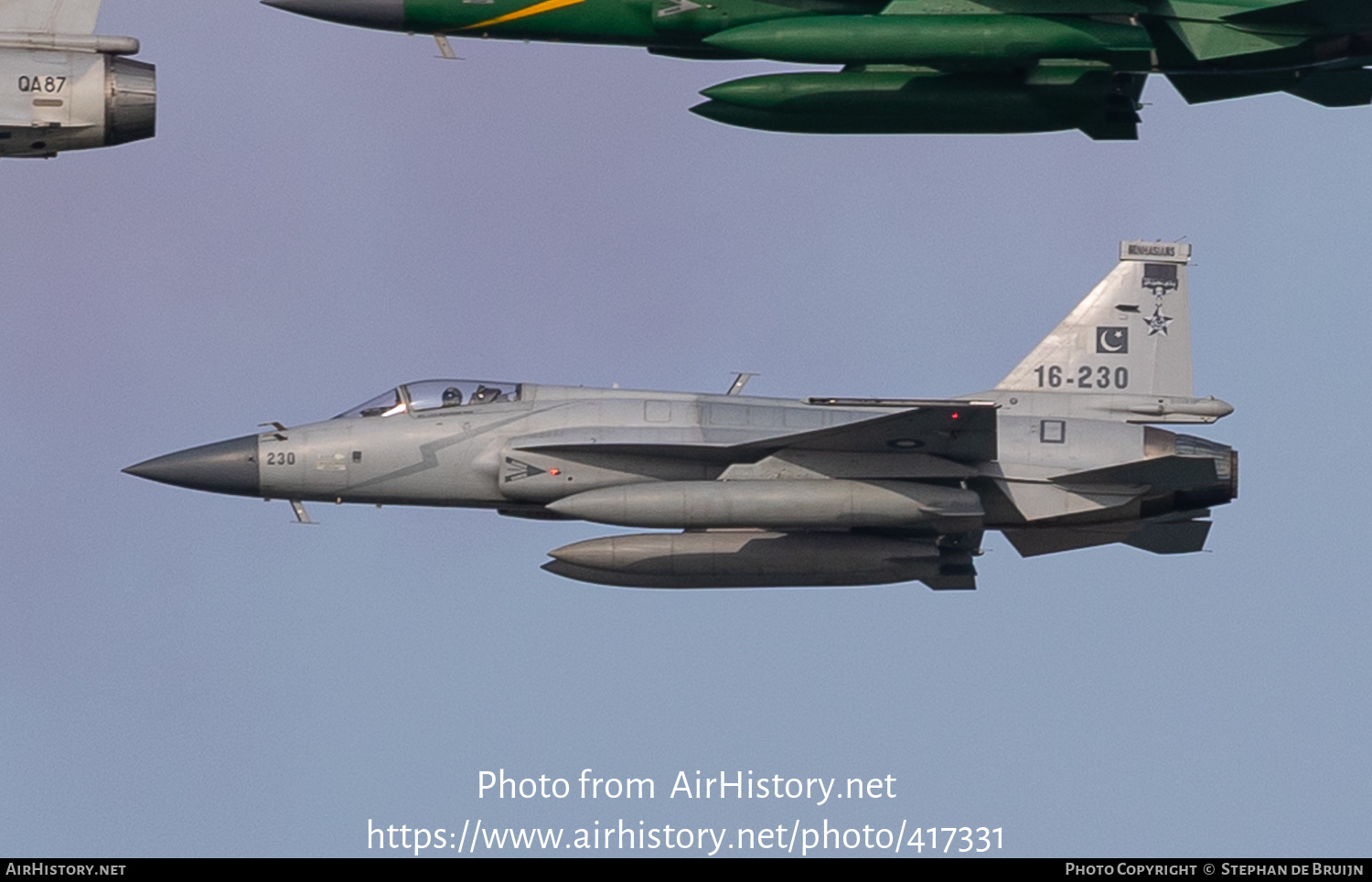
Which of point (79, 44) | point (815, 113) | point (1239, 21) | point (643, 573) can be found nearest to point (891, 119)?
point (815, 113)

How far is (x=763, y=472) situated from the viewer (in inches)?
1159

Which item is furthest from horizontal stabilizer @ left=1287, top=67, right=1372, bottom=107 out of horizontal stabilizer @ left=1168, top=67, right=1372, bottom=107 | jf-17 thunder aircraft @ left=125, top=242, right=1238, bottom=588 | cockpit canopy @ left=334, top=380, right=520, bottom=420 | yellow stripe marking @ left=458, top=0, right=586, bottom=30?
cockpit canopy @ left=334, top=380, right=520, bottom=420

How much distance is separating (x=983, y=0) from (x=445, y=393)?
7505mm

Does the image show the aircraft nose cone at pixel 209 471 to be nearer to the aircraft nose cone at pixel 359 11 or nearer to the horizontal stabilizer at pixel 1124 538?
the aircraft nose cone at pixel 359 11

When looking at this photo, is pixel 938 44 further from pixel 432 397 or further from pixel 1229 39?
pixel 432 397

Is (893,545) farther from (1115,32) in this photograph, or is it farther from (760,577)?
(1115,32)

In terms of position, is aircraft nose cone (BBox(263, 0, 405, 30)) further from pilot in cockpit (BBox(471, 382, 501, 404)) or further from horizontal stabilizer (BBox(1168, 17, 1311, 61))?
horizontal stabilizer (BBox(1168, 17, 1311, 61))

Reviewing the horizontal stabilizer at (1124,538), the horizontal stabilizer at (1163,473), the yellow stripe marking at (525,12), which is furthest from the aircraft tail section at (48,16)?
the horizontal stabilizer at (1163,473)

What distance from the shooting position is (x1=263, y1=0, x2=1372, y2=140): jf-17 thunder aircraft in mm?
27750

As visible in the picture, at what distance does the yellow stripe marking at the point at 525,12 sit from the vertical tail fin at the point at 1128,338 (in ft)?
23.3

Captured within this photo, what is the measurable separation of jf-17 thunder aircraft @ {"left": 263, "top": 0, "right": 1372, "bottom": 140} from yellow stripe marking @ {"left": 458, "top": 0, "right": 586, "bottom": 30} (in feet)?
0.06

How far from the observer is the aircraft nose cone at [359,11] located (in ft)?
93.1

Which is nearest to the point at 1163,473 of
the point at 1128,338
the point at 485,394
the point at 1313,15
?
the point at 1128,338

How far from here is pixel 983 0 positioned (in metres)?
28.2
